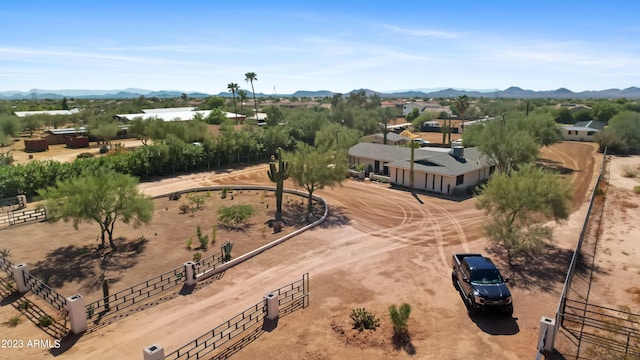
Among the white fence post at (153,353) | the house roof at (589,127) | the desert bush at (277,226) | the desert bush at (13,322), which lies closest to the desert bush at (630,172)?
the house roof at (589,127)

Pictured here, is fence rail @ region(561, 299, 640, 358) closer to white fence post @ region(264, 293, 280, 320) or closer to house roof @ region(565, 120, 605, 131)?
white fence post @ region(264, 293, 280, 320)

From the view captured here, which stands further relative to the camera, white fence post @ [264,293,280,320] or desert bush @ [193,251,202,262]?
desert bush @ [193,251,202,262]

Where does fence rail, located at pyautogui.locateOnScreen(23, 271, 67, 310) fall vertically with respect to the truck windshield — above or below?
below

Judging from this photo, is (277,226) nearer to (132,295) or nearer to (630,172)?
(132,295)

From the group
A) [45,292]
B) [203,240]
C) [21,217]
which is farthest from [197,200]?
[45,292]

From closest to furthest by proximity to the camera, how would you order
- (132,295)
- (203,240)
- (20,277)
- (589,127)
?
1. (132,295)
2. (20,277)
3. (203,240)
4. (589,127)

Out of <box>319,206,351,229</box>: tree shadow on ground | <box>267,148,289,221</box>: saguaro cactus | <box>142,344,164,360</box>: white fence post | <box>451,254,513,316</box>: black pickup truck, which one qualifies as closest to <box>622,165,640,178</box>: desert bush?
<box>319,206,351,229</box>: tree shadow on ground

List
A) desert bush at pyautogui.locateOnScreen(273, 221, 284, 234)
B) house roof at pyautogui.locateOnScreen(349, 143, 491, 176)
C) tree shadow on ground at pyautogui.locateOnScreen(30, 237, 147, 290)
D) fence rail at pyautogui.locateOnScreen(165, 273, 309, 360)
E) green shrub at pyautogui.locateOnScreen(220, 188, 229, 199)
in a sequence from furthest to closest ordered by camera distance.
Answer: house roof at pyautogui.locateOnScreen(349, 143, 491, 176) < green shrub at pyautogui.locateOnScreen(220, 188, 229, 199) < desert bush at pyautogui.locateOnScreen(273, 221, 284, 234) < tree shadow on ground at pyautogui.locateOnScreen(30, 237, 147, 290) < fence rail at pyautogui.locateOnScreen(165, 273, 309, 360)
